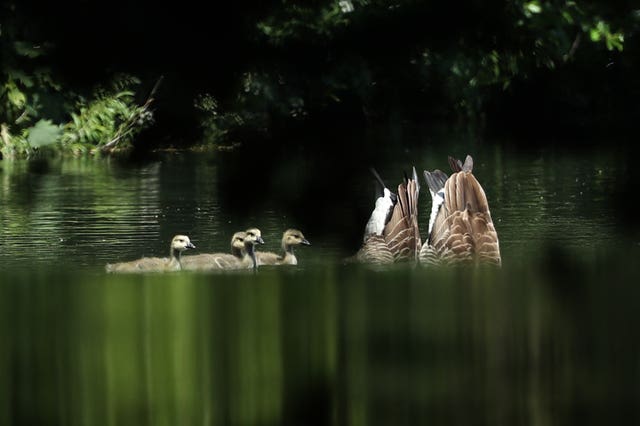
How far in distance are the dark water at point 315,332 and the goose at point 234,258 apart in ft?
0.57

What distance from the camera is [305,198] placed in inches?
555

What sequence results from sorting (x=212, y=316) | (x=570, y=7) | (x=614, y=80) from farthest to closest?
(x=614, y=80) → (x=212, y=316) → (x=570, y=7)

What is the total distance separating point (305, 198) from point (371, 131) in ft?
41.0

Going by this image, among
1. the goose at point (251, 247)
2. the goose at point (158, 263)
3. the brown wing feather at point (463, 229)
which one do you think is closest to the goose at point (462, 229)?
the brown wing feather at point (463, 229)

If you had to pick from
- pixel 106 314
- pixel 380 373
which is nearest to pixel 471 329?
pixel 380 373

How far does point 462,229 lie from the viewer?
9.11 meters

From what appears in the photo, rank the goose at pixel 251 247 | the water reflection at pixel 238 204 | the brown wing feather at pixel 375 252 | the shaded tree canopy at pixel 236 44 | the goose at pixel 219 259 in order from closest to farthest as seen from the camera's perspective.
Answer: the shaded tree canopy at pixel 236 44 → the goose at pixel 219 259 → the brown wing feather at pixel 375 252 → the goose at pixel 251 247 → the water reflection at pixel 238 204

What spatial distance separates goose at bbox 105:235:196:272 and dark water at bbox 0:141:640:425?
0.13m

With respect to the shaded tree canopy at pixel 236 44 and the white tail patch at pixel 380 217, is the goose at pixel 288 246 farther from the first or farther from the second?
the shaded tree canopy at pixel 236 44

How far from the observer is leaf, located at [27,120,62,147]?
3377 millimetres

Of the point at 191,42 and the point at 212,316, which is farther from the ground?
the point at 191,42

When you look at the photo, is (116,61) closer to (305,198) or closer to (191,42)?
(191,42)

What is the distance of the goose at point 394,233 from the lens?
973 centimetres

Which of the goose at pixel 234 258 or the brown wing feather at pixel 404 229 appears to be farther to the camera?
the brown wing feather at pixel 404 229
